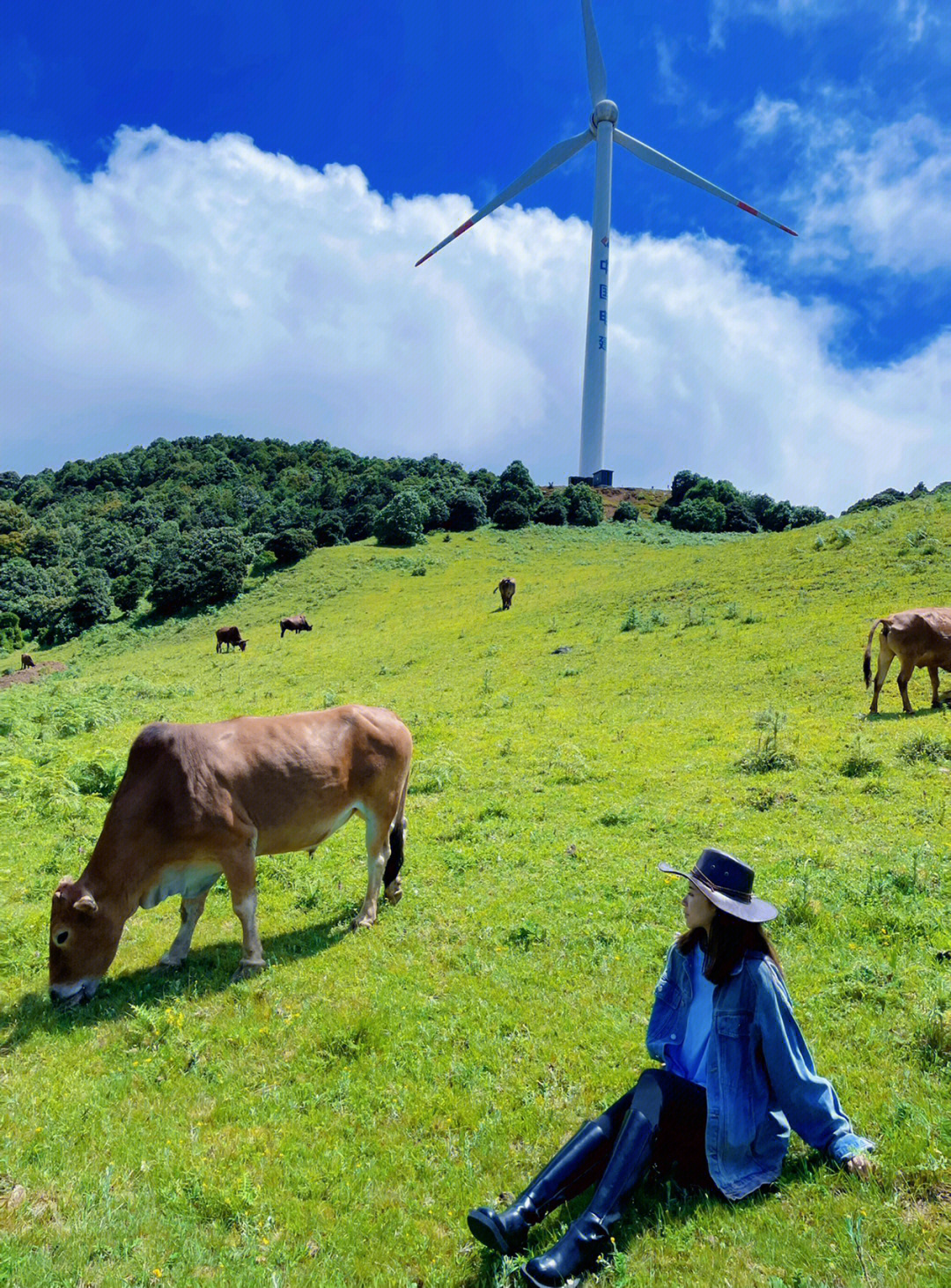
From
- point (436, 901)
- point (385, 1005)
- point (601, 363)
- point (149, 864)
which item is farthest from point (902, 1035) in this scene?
point (601, 363)

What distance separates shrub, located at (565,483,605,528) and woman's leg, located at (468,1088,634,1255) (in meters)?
68.7

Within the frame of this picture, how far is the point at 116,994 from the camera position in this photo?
7.27m

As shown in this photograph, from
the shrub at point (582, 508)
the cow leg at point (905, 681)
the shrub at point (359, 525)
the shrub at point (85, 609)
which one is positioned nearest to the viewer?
the cow leg at point (905, 681)

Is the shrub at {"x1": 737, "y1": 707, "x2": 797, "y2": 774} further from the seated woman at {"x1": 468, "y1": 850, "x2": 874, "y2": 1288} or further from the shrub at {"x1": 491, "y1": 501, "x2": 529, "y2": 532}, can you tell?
the shrub at {"x1": 491, "y1": 501, "x2": 529, "y2": 532}

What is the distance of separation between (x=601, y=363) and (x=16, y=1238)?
8767 cm

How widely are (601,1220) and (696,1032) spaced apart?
1203mm

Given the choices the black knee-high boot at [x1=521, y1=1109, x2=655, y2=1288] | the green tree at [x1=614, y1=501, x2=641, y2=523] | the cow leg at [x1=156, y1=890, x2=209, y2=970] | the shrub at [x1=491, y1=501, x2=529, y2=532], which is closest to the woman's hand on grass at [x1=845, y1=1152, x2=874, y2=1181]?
the black knee-high boot at [x1=521, y1=1109, x2=655, y2=1288]

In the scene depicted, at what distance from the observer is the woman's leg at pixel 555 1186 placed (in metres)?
3.97

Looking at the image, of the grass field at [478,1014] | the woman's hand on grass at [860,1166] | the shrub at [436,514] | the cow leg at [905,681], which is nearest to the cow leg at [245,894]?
the grass field at [478,1014]

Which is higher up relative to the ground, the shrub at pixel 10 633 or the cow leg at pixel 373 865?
the shrub at pixel 10 633

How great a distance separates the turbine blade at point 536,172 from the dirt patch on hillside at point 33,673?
175 feet

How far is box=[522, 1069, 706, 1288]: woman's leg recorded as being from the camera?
381cm

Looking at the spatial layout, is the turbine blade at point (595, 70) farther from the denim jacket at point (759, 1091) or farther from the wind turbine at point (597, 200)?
the denim jacket at point (759, 1091)

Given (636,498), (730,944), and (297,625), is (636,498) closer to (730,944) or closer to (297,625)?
(297,625)
